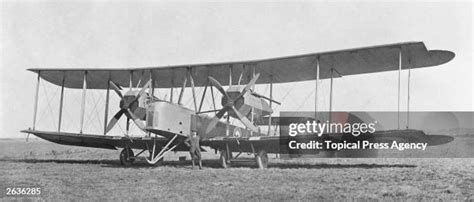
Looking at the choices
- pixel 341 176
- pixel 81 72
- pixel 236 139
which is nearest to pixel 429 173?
pixel 341 176

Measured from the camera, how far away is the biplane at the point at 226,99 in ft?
50.6

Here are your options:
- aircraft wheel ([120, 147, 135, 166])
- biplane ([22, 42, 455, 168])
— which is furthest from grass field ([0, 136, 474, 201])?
aircraft wheel ([120, 147, 135, 166])

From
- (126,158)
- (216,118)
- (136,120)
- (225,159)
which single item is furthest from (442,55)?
(126,158)

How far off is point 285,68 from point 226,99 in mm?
3035

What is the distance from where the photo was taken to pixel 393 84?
57.1 feet

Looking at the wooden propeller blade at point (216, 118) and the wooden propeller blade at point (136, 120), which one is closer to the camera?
the wooden propeller blade at point (216, 118)

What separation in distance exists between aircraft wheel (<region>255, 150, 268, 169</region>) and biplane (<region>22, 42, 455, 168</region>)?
0.04m

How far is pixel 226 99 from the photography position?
640 inches

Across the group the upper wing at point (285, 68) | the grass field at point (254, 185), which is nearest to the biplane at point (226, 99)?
the upper wing at point (285, 68)

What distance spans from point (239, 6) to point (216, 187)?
525cm

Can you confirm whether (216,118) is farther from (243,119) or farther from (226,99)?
(243,119)

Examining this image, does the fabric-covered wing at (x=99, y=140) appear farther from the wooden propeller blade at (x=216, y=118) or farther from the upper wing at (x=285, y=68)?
the upper wing at (x=285, y=68)

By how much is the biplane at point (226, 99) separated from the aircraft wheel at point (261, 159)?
36 millimetres

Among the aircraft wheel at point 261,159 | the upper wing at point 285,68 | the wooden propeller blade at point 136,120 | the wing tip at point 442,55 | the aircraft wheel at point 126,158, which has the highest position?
the wing tip at point 442,55
